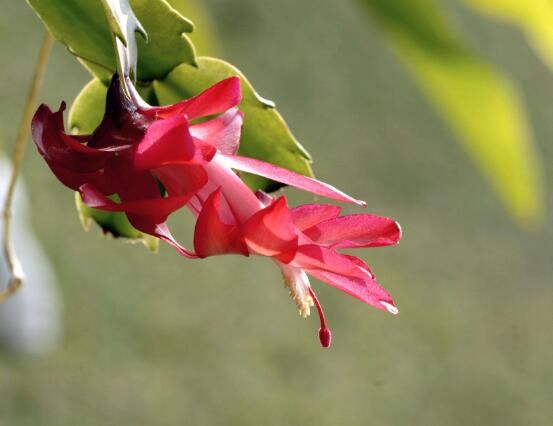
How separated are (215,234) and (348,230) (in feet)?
0.13

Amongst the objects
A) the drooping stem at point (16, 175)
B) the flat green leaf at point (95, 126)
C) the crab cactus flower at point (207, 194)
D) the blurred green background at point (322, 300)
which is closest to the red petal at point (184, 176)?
the crab cactus flower at point (207, 194)

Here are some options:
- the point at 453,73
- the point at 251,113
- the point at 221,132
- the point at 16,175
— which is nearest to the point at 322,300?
the point at 453,73

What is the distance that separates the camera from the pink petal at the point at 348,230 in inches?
10.9

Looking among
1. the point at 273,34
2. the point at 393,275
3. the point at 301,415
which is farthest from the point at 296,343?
the point at 273,34

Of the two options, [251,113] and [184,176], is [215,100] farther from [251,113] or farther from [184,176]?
[251,113]

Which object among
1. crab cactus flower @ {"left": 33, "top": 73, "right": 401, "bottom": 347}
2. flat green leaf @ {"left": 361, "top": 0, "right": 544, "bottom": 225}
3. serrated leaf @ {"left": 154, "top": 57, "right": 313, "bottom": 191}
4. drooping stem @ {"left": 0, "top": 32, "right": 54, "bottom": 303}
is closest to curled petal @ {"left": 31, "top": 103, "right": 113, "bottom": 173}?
crab cactus flower @ {"left": 33, "top": 73, "right": 401, "bottom": 347}

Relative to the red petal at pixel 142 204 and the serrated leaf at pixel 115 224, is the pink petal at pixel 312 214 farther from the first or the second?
the serrated leaf at pixel 115 224

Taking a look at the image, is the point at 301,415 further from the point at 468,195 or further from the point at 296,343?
the point at 468,195

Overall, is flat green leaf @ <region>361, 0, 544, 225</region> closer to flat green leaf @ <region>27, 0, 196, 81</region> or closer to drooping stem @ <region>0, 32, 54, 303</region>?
drooping stem @ <region>0, 32, 54, 303</region>

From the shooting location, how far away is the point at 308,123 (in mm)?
3545

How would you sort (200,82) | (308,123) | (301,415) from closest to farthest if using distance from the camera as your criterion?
(200,82) → (301,415) → (308,123)

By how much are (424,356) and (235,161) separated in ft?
8.42

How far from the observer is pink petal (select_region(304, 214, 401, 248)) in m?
0.28

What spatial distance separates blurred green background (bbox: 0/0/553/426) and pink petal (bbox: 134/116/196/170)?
6.30ft
